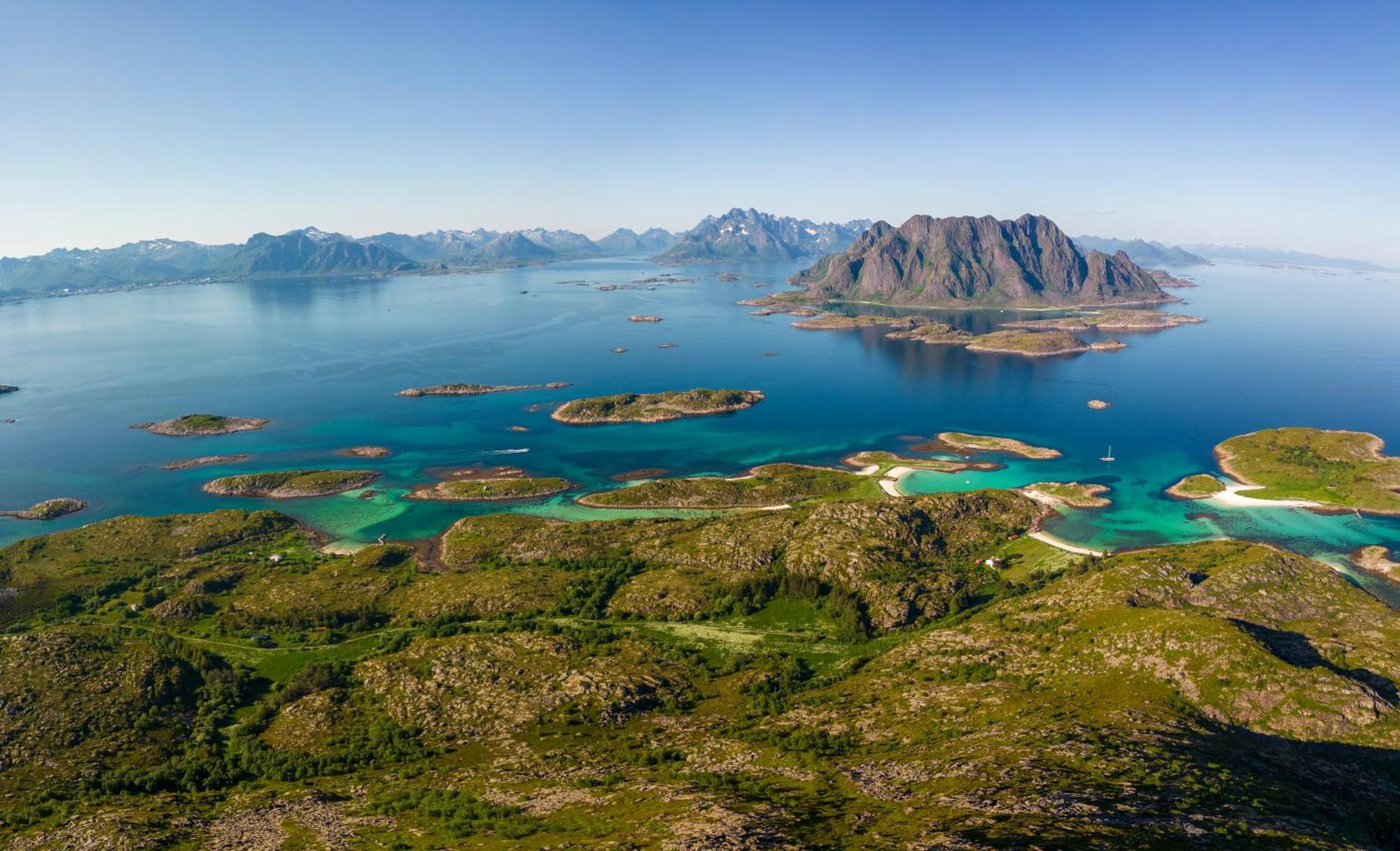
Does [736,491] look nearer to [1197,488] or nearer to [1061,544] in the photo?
[1061,544]

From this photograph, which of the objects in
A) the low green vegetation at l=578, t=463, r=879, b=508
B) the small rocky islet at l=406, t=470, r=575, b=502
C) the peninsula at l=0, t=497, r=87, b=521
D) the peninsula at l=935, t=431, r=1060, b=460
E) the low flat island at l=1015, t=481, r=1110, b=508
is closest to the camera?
the low flat island at l=1015, t=481, r=1110, b=508

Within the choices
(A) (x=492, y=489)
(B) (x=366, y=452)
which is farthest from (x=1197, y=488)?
(B) (x=366, y=452)

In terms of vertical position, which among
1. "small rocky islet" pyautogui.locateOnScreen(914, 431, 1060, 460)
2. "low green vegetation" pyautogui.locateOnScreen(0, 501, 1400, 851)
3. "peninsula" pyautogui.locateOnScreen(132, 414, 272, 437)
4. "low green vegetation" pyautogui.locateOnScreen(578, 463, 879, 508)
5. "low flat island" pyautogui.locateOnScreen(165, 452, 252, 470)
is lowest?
"low green vegetation" pyautogui.locateOnScreen(0, 501, 1400, 851)

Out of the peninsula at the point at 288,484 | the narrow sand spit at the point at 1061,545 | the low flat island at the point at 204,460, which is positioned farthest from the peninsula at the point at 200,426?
the narrow sand spit at the point at 1061,545

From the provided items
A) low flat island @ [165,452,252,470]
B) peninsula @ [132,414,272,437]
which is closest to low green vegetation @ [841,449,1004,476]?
low flat island @ [165,452,252,470]

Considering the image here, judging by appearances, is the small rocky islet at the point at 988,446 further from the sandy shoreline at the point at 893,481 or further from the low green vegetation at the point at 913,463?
the sandy shoreline at the point at 893,481

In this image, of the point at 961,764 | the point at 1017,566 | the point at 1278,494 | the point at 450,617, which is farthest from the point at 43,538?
the point at 1278,494

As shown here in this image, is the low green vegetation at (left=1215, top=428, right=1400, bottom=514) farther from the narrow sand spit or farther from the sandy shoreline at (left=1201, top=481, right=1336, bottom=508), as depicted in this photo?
the narrow sand spit
